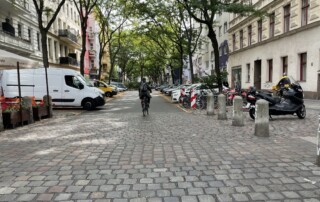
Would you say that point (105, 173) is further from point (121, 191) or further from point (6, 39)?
point (6, 39)

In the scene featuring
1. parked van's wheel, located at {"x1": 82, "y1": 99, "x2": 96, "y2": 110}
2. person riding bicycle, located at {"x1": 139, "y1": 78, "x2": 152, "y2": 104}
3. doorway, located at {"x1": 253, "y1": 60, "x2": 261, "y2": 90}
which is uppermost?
doorway, located at {"x1": 253, "y1": 60, "x2": 261, "y2": 90}

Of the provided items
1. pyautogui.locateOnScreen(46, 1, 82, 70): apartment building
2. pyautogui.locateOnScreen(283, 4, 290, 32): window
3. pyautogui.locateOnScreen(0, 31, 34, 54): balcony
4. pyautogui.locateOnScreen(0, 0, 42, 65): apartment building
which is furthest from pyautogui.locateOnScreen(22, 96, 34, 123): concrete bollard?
pyautogui.locateOnScreen(46, 1, 82, 70): apartment building

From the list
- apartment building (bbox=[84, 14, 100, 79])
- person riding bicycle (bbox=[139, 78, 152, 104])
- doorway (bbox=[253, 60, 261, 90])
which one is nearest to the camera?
person riding bicycle (bbox=[139, 78, 152, 104])

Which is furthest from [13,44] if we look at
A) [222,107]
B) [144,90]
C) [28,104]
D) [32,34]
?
[222,107]

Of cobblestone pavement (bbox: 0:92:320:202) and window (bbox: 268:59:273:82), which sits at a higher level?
window (bbox: 268:59:273:82)

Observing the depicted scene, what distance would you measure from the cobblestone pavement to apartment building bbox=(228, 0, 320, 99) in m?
12.7

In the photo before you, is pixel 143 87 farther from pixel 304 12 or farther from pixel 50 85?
pixel 304 12

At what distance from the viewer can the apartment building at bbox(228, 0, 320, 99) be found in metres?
18.9

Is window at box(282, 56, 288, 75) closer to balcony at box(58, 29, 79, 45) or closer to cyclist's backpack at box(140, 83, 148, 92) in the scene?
cyclist's backpack at box(140, 83, 148, 92)

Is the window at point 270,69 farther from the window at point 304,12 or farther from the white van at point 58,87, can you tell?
the white van at point 58,87

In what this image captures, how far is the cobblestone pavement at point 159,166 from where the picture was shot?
375cm

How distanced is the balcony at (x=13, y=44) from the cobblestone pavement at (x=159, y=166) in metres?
16.2

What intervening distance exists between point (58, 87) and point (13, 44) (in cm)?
988

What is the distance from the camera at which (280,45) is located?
2312 centimetres
